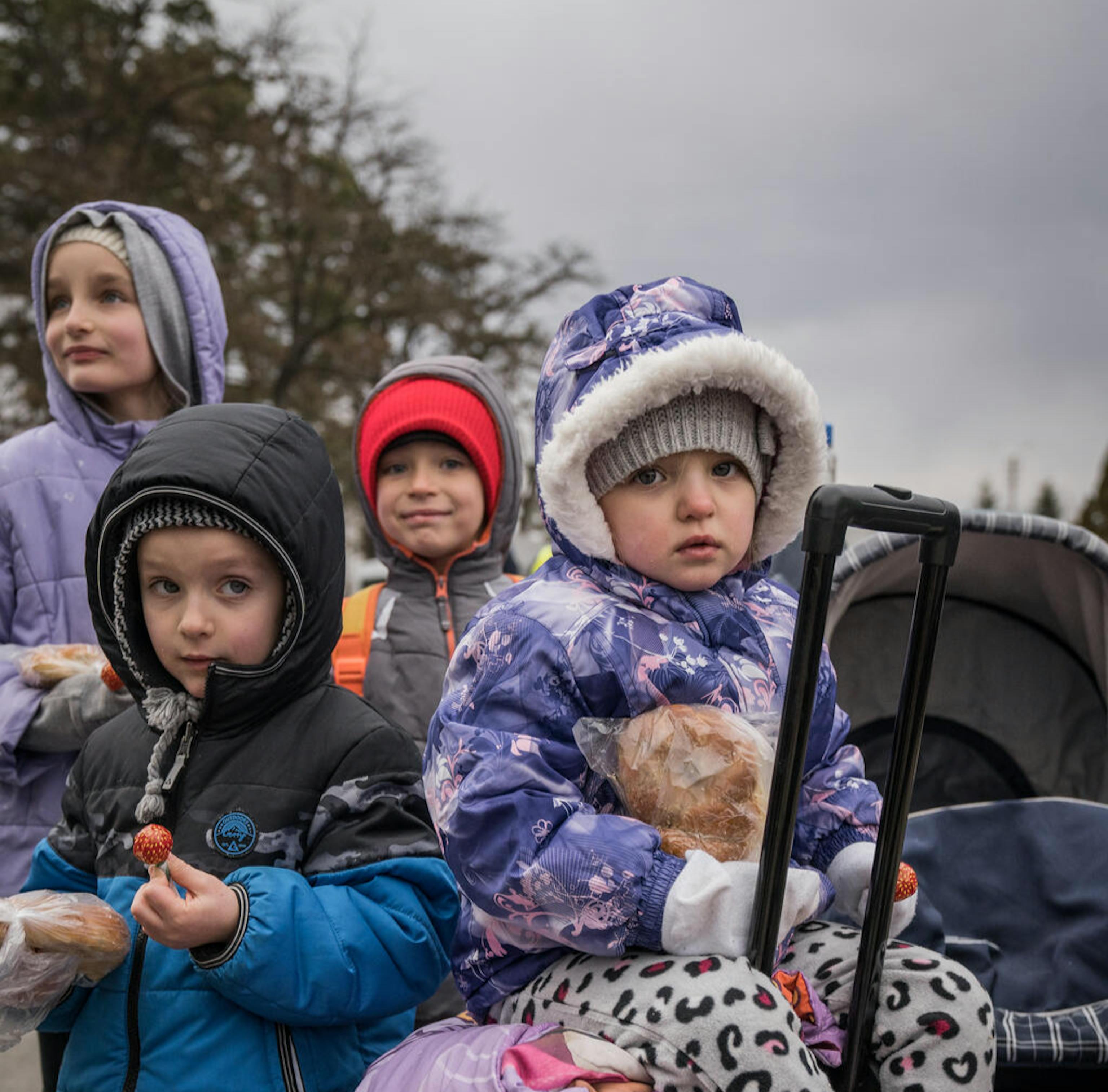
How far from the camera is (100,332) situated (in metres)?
2.85

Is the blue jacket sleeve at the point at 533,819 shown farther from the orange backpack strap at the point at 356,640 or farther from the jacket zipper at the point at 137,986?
the orange backpack strap at the point at 356,640

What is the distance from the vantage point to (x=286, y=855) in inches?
74.1

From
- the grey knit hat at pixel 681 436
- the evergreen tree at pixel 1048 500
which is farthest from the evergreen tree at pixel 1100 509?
the evergreen tree at pixel 1048 500

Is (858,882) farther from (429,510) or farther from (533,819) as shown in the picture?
(429,510)

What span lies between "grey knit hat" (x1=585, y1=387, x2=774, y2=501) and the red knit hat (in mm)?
1394

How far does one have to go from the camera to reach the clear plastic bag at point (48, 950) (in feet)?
5.66

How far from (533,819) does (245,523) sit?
0.69 meters

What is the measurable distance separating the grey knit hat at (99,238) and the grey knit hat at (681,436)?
5.29 feet

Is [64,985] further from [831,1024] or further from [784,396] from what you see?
[784,396]

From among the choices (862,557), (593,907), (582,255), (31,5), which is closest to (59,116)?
(31,5)

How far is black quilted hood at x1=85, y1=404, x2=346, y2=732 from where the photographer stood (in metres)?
1.89

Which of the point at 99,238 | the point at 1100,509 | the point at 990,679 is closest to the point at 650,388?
the point at 99,238

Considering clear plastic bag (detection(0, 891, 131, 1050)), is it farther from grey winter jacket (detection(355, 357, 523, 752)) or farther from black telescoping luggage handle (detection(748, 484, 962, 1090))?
grey winter jacket (detection(355, 357, 523, 752))

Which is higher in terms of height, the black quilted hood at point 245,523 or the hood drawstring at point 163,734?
the black quilted hood at point 245,523
